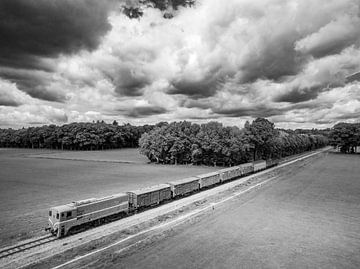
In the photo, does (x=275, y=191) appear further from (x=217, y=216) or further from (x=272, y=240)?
(x=272, y=240)

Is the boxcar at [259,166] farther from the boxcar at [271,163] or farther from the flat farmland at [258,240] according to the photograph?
the flat farmland at [258,240]

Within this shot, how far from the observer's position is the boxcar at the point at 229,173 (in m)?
48.9

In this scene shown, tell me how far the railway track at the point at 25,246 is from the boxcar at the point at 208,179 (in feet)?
82.6

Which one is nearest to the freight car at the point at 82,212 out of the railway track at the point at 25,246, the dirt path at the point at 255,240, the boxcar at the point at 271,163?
the railway track at the point at 25,246

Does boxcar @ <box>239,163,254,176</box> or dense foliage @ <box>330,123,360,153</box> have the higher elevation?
dense foliage @ <box>330,123,360,153</box>

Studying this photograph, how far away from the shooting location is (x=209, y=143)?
74.0m

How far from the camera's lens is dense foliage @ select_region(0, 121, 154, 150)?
14681cm

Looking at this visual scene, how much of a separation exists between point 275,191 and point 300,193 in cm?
379

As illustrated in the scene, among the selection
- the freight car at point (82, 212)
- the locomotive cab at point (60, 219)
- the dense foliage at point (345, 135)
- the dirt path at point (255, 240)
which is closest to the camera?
the dirt path at point (255, 240)

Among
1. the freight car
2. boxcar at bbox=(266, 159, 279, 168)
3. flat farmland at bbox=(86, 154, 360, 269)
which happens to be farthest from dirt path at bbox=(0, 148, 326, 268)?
boxcar at bbox=(266, 159, 279, 168)

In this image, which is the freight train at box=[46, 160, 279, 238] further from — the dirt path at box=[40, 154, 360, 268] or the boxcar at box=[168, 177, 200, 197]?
the dirt path at box=[40, 154, 360, 268]

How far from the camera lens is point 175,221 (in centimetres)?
2511

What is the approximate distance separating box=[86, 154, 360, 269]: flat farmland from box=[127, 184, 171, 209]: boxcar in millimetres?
7044

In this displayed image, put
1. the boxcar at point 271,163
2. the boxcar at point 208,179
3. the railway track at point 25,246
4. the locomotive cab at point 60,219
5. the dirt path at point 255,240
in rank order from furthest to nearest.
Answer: the boxcar at point 271,163 < the boxcar at point 208,179 < the locomotive cab at point 60,219 < the railway track at point 25,246 < the dirt path at point 255,240
